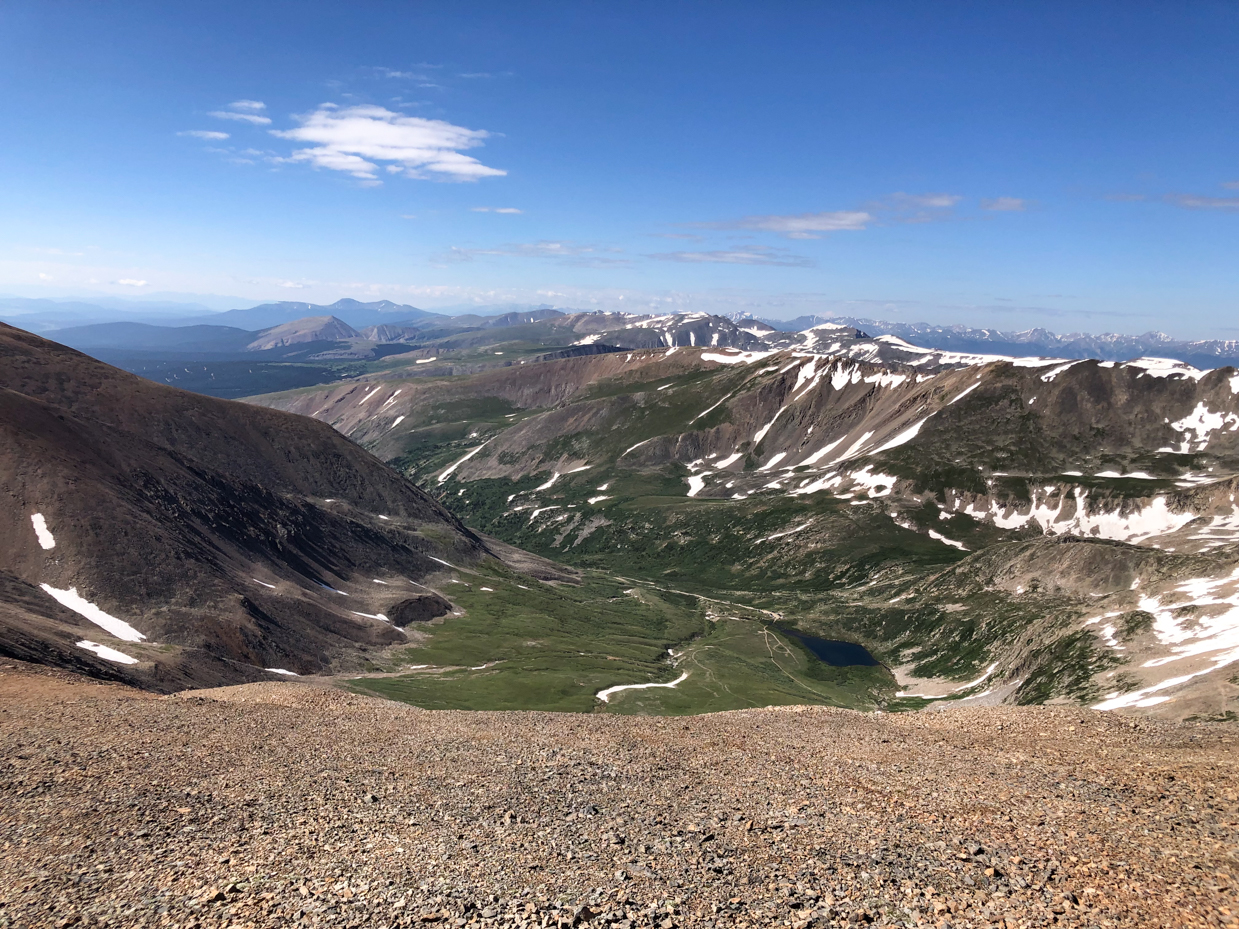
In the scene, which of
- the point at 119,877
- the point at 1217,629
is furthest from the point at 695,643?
the point at 119,877

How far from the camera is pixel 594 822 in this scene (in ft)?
103

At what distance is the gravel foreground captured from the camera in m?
23.8

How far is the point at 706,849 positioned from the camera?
1123 inches

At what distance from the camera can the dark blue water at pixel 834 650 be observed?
159 meters

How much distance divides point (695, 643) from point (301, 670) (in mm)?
90492

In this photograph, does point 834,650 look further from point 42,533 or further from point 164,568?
point 42,533

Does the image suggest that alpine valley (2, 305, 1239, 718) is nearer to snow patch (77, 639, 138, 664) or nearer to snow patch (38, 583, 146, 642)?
snow patch (38, 583, 146, 642)

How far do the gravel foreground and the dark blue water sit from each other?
120 meters

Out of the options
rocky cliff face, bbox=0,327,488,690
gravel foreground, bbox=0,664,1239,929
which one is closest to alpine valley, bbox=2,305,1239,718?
rocky cliff face, bbox=0,327,488,690

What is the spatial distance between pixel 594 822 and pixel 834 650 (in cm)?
14681

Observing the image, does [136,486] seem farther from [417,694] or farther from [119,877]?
[119,877]

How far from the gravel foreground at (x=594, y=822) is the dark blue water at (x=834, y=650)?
120 metres

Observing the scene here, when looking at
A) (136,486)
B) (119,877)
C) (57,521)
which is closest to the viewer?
(119,877)

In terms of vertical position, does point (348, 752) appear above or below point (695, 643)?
above
